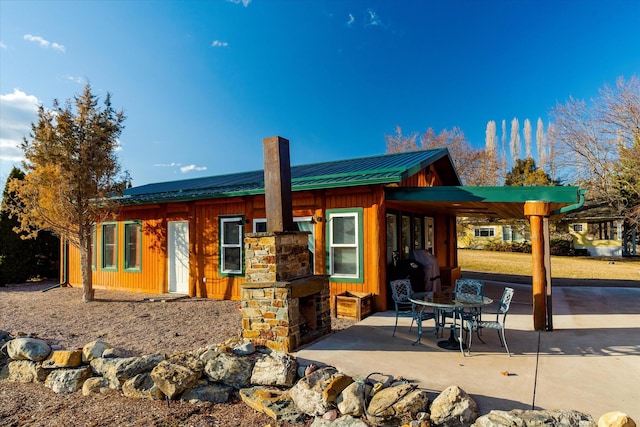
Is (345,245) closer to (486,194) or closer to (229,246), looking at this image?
(486,194)

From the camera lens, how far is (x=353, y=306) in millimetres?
6680

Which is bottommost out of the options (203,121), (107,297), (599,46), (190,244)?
(107,297)

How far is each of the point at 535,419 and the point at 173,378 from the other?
3.48 metres

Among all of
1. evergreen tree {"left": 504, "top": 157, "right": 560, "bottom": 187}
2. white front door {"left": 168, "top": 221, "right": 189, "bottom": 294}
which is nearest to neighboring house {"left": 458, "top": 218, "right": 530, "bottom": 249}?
evergreen tree {"left": 504, "top": 157, "right": 560, "bottom": 187}

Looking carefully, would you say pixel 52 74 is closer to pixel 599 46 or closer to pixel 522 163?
pixel 599 46

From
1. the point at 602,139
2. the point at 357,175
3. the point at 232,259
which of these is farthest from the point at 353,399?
the point at 602,139

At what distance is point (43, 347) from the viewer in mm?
4762

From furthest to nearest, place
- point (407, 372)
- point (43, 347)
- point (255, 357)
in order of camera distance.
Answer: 1. point (43, 347)
2. point (255, 357)
3. point (407, 372)

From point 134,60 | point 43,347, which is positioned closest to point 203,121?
point 134,60

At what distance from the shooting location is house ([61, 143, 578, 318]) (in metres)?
7.07

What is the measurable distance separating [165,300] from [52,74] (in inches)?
228

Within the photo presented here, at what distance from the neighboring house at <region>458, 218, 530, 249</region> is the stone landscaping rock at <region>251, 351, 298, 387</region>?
23044 millimetres

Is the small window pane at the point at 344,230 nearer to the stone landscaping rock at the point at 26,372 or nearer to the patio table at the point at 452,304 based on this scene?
the patio table at the point at 452,304

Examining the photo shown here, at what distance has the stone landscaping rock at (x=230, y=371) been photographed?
387 centimetres
